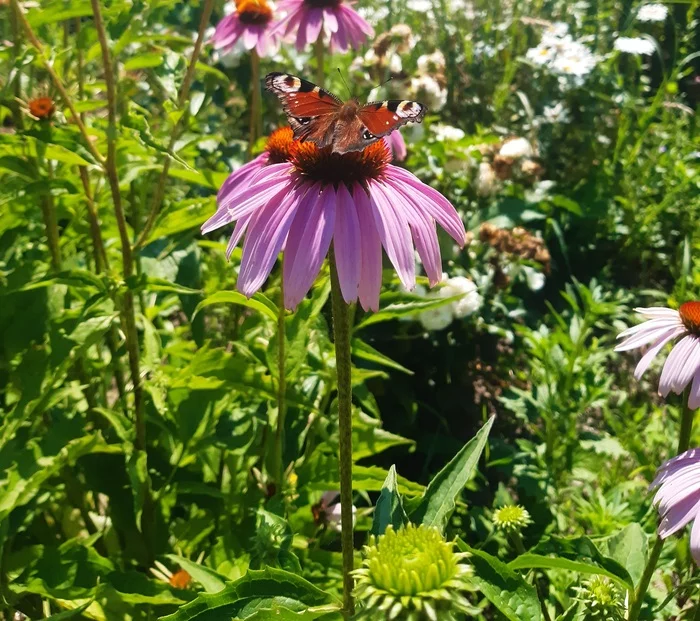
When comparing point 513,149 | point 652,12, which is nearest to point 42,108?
point 513,149

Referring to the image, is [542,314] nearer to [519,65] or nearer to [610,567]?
[519,65]

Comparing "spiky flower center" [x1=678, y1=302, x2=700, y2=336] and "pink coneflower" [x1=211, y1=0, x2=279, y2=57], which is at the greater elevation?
"pink coneflower" [x1=211, y1=0, x2=279, y2=57]

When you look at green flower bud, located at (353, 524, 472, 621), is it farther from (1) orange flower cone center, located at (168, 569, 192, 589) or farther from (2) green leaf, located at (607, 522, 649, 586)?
(1) orange flower cone center, located at (168, 569, 192, 589)

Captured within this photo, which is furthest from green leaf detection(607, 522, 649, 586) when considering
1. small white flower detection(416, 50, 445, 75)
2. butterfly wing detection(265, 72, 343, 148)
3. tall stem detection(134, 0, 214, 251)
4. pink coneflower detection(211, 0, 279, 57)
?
small white flower detection(416, 50, 445, 75)

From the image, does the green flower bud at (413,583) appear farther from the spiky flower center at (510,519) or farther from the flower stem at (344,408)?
the spiky flower center at (510,519)

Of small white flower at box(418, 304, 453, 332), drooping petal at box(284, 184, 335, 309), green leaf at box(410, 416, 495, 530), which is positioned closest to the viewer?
drooping petal at box(284, 184, 335, 309)

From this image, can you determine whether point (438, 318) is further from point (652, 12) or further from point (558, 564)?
point (652, 12)
